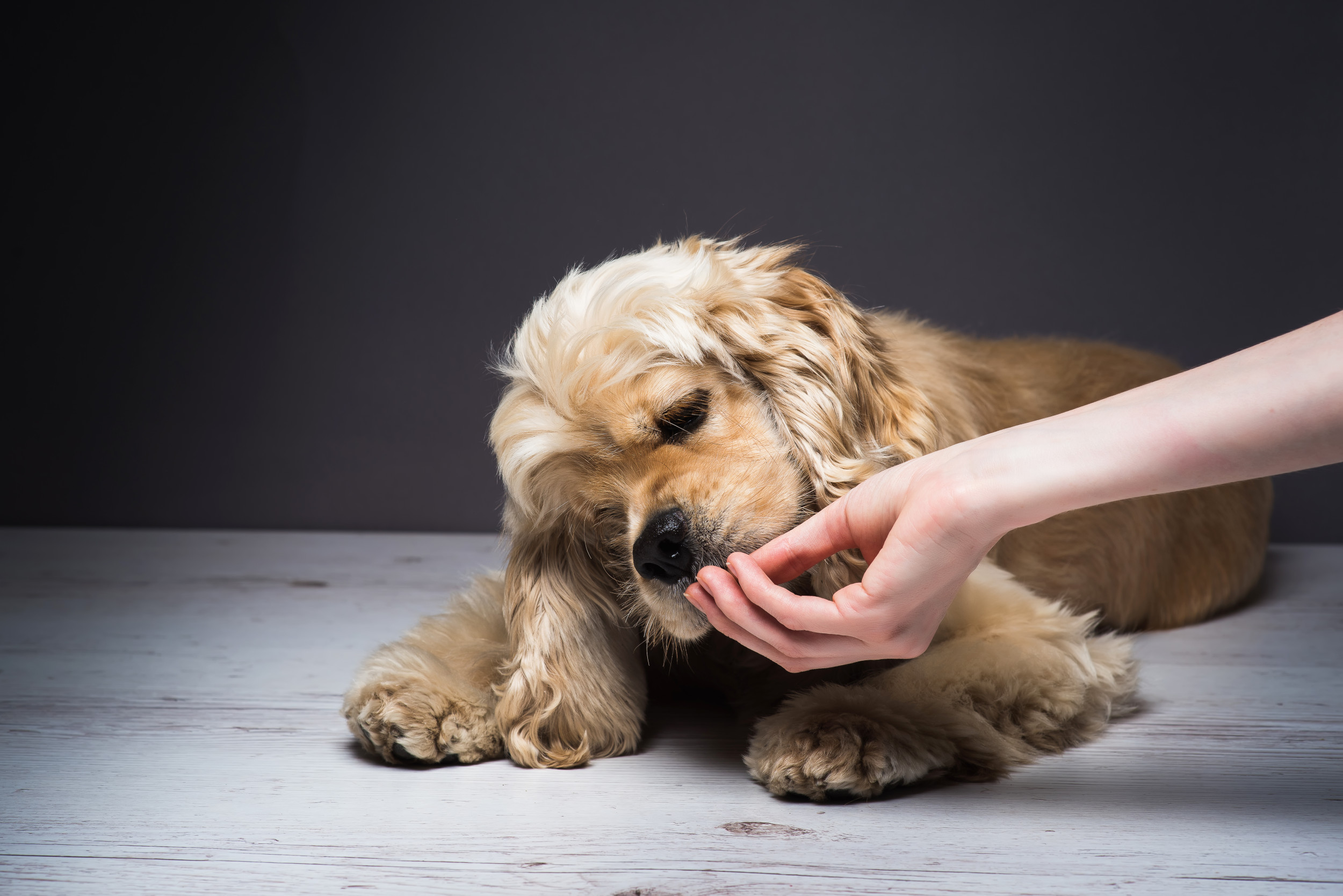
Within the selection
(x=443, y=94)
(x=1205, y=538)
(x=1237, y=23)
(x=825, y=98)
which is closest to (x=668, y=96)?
(x=825, y=98)

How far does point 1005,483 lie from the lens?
3.74ft

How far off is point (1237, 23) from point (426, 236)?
294 cm

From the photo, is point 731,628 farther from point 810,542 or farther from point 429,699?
point 429,699

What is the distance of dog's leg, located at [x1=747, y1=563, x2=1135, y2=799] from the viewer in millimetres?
1430

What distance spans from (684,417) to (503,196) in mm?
2487

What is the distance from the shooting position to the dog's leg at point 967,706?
4.69 feet

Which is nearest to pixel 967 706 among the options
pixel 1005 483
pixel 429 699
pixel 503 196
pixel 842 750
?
pixel 842 750

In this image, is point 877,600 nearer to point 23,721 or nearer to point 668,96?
point 23,721

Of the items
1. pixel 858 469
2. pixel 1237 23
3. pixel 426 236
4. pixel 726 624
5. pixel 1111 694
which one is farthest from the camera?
pixel 426 236

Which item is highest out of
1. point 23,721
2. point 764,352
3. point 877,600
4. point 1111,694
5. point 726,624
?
point 764,352

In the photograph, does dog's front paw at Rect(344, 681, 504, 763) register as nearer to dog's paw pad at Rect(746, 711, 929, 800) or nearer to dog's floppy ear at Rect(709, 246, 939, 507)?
dog's paw pad at Rect(746, 711, 929, 800)

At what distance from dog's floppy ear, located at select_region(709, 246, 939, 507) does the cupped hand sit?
7.9 inches

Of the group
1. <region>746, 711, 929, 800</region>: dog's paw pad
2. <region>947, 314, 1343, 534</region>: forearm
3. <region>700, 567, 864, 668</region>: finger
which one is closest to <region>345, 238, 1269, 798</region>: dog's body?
<region>746, 711, 929, 800</region>: dog's paw pad

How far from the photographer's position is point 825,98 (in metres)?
3.59
